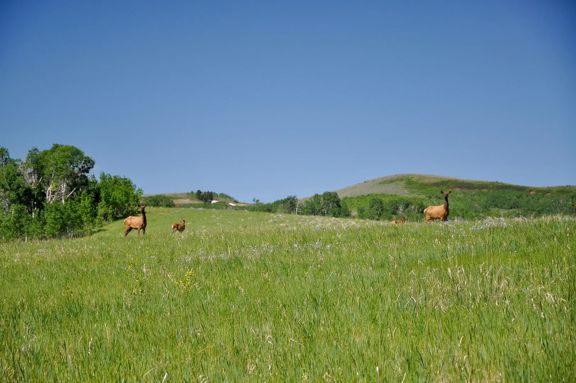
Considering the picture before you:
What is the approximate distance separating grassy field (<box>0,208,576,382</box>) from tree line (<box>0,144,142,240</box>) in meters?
73.0

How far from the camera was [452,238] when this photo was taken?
9.39 m

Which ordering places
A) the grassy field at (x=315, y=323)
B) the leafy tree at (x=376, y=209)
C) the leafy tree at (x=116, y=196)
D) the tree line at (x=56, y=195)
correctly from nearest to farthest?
the grassy field at (x=315, y=323), the tree line at (x=56, y=195), the leafy tree at (x=116, y=196), the leafy tree at (x=376, y=209)

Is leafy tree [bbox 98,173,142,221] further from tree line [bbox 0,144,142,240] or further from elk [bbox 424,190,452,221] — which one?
Answer: elk [bbox 424,190,452,221]

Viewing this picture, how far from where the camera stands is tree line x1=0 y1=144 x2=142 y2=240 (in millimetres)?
79000

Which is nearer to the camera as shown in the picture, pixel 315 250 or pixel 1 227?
pixel 315 250

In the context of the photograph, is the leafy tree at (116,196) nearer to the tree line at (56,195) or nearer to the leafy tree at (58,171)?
the tree line at (56,195)

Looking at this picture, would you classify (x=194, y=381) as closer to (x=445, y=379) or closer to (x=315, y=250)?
(x=445, y=379)

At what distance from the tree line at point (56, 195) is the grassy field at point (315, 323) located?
240 ft

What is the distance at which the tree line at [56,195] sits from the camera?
79.0 m

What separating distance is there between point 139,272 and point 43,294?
5.68ft

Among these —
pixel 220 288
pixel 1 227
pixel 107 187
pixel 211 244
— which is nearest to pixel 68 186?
pixel 107 187

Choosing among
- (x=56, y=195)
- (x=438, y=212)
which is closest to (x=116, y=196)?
(x=56, y=195)

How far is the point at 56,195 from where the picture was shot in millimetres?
98875

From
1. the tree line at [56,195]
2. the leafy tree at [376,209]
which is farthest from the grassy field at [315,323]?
the leafy tree at [376,209]
